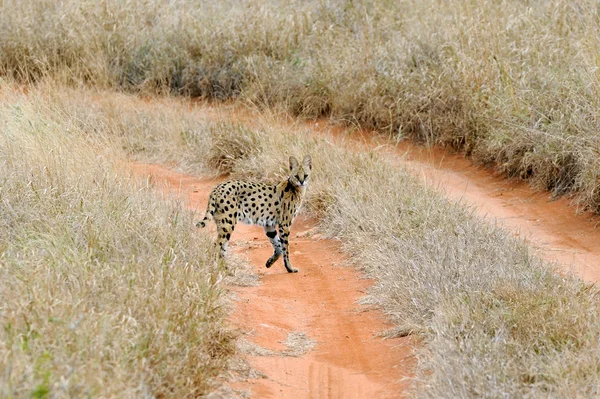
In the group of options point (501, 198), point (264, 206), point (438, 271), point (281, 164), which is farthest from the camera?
point (501, 198)

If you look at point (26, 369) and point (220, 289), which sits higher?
point (26, 369)

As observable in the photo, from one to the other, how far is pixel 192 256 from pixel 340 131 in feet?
23.0

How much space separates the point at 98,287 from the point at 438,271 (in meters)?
2.68

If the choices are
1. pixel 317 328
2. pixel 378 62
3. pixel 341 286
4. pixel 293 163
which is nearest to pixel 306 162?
pixel 293 163

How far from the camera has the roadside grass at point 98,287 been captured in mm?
4898

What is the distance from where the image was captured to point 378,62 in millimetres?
14172

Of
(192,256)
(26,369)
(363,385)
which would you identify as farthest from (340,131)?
(26,369)

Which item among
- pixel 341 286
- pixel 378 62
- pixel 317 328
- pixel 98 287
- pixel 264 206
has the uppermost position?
pixel 98 287

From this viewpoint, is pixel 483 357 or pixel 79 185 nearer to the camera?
pixel 483 357

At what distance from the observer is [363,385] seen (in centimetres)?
635

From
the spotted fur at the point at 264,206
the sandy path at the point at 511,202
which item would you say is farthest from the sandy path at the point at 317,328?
the sandy path at the point at 511,202

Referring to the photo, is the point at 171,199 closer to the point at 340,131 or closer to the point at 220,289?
the point at 220,289

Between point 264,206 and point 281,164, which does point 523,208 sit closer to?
point 281,164

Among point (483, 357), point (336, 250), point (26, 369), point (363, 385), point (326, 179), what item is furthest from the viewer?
point (326, 179)
